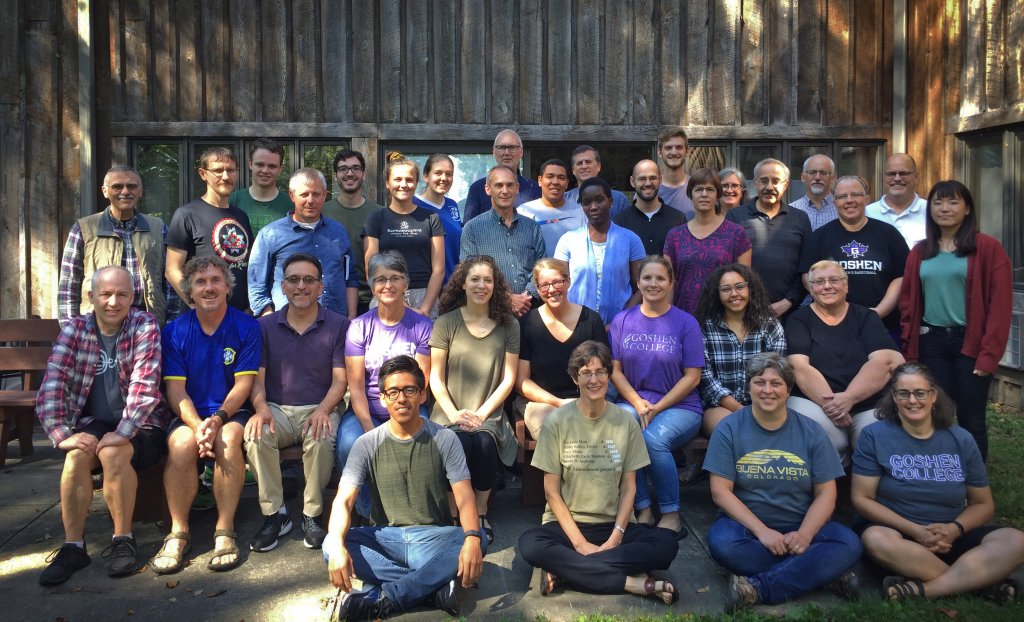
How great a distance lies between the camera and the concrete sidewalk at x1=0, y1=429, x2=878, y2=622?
→ 3967 millimetres

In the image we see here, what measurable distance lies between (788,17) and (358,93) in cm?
444

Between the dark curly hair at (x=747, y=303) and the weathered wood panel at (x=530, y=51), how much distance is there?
12.8 feet

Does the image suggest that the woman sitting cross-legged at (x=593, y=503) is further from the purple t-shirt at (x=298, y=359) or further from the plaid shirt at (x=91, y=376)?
the plaid shirt at (x=91, y=376)

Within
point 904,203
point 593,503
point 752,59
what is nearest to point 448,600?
point 593,503

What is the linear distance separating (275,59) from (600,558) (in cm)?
630

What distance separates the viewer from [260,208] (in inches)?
240

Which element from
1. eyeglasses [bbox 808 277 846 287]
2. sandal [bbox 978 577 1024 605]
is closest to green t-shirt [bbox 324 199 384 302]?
eyeglasses [bbox 808 277 846 287]

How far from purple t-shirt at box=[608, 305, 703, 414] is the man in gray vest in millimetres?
3087

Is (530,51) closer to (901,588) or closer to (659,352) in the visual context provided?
(659,352)

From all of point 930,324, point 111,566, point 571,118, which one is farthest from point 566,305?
point 571,118

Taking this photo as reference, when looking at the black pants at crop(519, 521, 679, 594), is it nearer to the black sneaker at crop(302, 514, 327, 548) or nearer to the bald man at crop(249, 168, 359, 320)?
the black sneaker at crop(302, 514, 327, 548)

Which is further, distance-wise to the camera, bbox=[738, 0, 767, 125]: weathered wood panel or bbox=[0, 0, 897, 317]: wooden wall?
bbox=[738, 0, 767, 125]: weathered wood panel

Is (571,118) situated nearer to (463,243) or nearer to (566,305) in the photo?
(463,243)

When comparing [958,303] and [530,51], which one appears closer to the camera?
[958,303]
